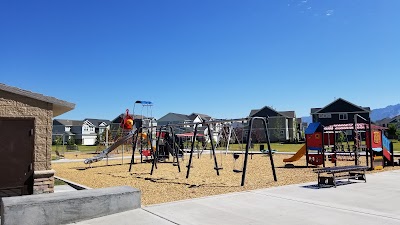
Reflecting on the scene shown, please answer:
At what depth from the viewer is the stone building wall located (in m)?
8.69

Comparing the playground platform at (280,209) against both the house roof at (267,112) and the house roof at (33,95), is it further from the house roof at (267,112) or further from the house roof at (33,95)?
the house roof at (267,112)

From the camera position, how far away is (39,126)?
9.00 metres

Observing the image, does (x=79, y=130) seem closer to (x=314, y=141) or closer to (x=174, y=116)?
(x=174, y=116)

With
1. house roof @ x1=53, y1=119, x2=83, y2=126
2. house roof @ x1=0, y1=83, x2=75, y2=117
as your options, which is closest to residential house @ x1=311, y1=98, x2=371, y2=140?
house roof @ x1=0, y1=83, x2=75, y2=117

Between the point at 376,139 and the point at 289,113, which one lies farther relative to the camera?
the point at 289,113

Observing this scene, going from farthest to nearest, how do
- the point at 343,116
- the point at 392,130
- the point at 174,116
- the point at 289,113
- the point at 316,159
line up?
the point at 174,116 → the point at 289,113 → the point at 392,130 → the point at 343,116 → the point at 316,159

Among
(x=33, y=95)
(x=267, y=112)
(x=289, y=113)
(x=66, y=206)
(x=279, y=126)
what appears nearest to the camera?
(x=66, y=206)

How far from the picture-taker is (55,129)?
3433 inches

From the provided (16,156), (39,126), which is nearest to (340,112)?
(39,126)

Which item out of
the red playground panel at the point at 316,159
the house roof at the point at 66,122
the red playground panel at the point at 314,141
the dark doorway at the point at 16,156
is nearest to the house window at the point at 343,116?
the red playground panel at the point at 314,141

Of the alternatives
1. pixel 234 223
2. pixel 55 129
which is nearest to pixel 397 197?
pixel 234 223

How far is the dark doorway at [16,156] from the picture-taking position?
847 centimetres

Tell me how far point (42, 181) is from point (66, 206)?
277 centimetres

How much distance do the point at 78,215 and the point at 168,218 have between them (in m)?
1.97
